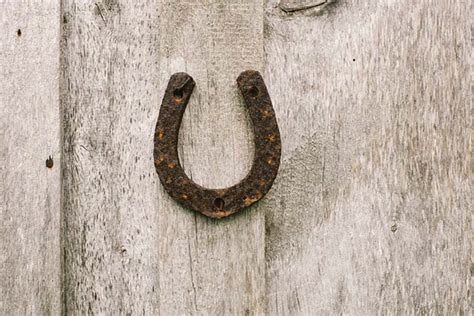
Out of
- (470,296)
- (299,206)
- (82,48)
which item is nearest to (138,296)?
(299,206)

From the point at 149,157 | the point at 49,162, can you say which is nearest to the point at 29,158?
the point at 49,162

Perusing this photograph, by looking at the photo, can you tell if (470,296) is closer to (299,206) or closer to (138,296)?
(299,206)

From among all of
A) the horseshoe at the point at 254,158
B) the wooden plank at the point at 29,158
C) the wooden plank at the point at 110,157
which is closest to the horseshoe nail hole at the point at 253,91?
the horseshoe at the point at 254,158

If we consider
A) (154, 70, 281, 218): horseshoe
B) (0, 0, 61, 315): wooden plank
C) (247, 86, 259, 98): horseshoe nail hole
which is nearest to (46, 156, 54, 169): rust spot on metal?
(0, 0, 61, 315): wooden plank

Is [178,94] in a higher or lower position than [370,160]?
higher

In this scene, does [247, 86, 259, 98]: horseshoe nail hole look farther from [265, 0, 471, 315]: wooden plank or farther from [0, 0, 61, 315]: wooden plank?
[0, 0, 61, 315]: wooden plank

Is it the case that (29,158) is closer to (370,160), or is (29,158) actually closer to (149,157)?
(149,157)
